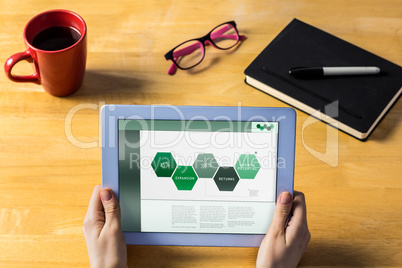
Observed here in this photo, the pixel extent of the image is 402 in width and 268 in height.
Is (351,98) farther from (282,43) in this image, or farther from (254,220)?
(254,220)

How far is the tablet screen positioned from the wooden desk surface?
57mm

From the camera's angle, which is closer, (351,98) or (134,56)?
(351,98)

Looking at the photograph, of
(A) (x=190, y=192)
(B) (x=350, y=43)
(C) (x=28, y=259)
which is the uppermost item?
(B) (x=350, y=43)

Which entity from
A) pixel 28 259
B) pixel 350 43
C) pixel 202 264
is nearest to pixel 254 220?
pixel 202 264

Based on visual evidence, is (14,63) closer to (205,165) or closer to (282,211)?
(205,165)

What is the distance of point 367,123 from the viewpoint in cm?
103

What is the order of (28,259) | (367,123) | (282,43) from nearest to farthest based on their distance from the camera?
(28,259)
(367,123)
(282,43)

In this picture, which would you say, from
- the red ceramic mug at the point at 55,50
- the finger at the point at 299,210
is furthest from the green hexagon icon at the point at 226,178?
the red ceramic mug at the point at 55,50

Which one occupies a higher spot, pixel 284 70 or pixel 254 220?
pixel 284 70

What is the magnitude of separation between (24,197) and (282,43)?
0.62 metres

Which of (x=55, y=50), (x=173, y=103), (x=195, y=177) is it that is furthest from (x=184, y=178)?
(x=55, y=50)

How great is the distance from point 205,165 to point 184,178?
1.7 inches

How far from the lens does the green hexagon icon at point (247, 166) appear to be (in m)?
0.90

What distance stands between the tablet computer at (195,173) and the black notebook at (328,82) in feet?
0.67
